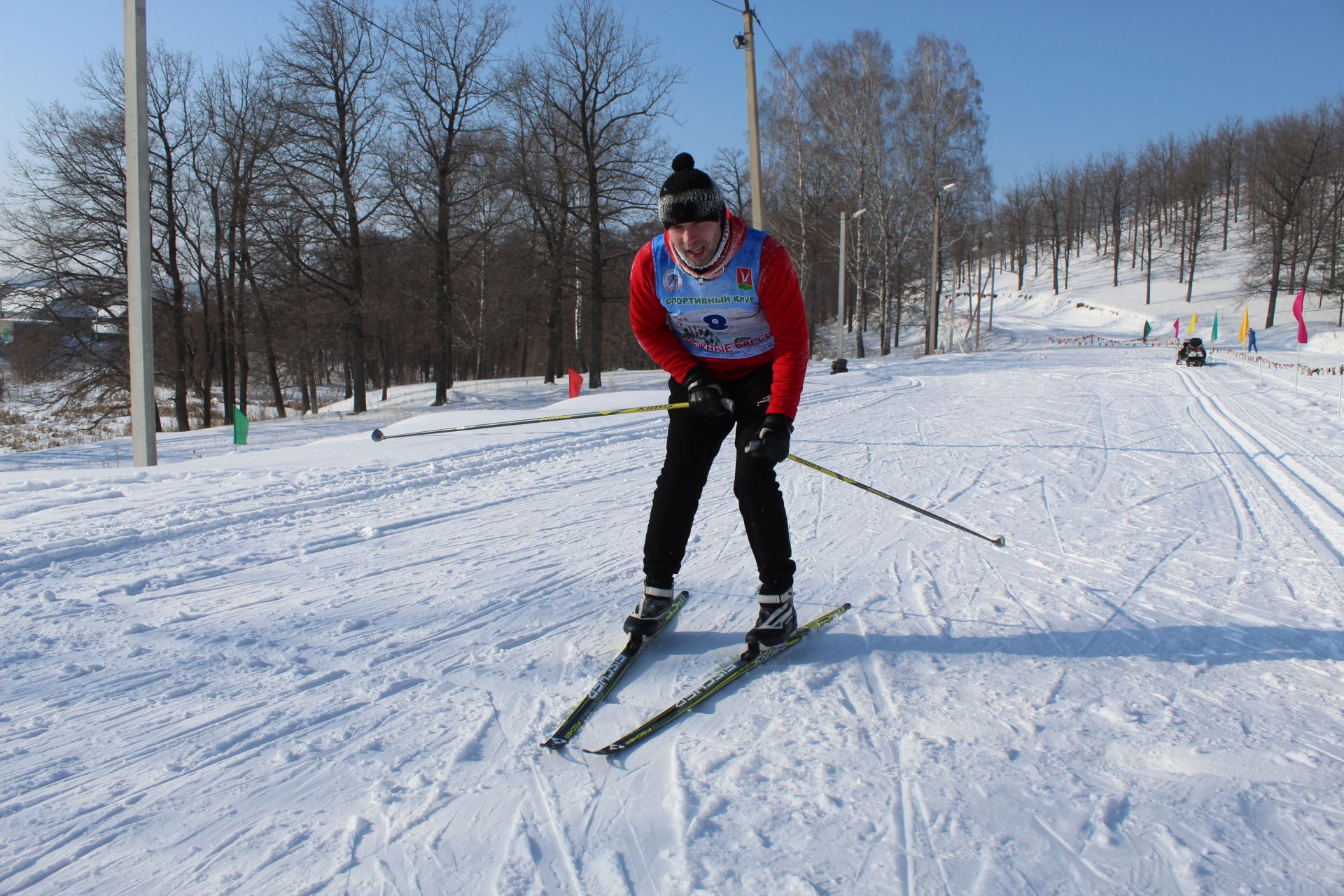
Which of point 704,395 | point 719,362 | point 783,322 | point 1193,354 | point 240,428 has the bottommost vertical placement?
point 240,428

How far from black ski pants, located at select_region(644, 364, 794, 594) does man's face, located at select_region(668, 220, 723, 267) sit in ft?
1.52

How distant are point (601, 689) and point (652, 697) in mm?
160

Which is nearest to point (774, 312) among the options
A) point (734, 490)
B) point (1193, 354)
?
point (734, 490)

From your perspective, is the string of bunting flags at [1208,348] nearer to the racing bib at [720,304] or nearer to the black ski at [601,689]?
the racing bib at [720,304]

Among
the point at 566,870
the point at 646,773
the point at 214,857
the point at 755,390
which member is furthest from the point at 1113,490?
the point at 214,857

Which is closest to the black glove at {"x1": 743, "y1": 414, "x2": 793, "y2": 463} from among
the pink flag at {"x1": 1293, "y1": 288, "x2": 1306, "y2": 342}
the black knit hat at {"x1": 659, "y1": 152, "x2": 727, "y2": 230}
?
the black knit hat at {"x1": 659, "y1": 152, "x2": 727, "y2": 230}

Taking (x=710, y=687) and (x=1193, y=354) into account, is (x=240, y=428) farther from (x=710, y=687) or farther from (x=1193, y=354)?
(x=1193, y=354)

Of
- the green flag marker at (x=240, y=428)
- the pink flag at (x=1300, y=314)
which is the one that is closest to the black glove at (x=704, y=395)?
the green flag marker at (x=240, y=428)

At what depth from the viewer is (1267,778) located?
1.84 metres

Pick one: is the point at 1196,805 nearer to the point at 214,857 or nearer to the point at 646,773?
the point at 646,773

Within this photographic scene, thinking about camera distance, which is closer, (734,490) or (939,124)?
(734,490)

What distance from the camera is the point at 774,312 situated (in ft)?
8.48

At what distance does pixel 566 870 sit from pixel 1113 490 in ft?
16.8

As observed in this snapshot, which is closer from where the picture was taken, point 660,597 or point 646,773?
point 646,773
